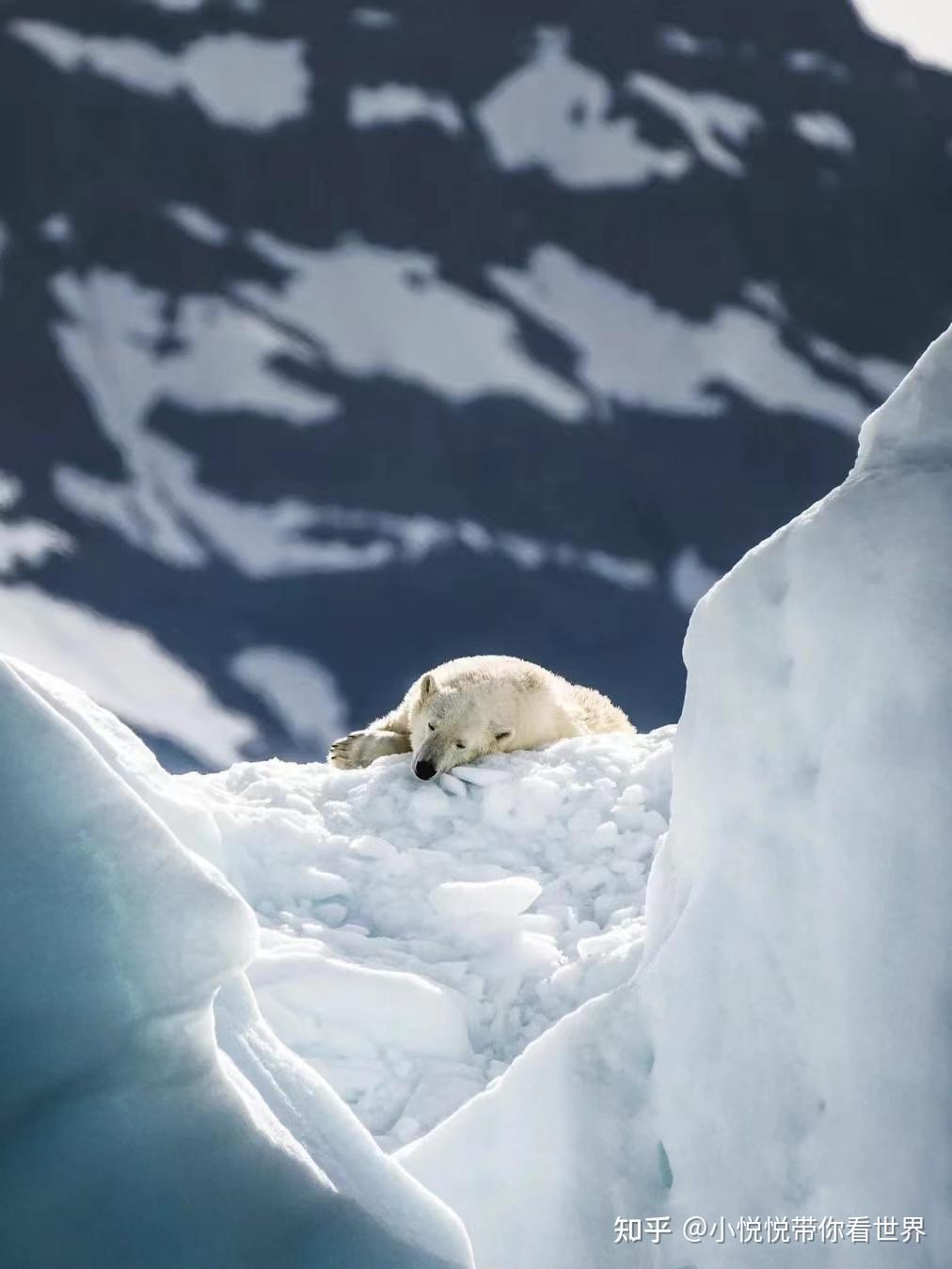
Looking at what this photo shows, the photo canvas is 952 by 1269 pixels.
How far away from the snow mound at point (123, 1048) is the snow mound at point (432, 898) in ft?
6.72

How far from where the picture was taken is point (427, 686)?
7355mm

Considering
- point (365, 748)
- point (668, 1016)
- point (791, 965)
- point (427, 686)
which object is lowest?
point (365, 748)

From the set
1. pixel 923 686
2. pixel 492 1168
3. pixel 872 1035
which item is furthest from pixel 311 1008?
pixel 923 686

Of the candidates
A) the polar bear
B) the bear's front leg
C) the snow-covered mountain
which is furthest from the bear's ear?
the snow-covered mountain

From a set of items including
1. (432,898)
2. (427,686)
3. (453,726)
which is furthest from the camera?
(427,686)

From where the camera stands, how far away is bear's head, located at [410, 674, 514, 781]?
6609 millimetres

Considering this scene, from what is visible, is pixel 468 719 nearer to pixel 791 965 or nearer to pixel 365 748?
pixel 365 748

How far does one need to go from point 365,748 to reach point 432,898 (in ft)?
7.38

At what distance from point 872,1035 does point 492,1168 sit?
1.10m

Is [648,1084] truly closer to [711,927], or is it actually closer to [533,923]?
[711,927]

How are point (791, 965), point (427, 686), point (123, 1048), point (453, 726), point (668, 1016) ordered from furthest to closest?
point (427, 686) → point (453, 726) → point (668, 1016) → point (791, 965) → point (123, 1048)

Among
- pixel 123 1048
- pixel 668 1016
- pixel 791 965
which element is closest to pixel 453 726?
pixel 668 1016

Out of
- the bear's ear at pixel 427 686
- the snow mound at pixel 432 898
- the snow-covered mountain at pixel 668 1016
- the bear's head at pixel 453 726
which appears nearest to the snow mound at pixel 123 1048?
the snow-covered mountain at pixel 668 1016

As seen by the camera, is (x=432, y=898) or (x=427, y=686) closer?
(x=432, y=898)
